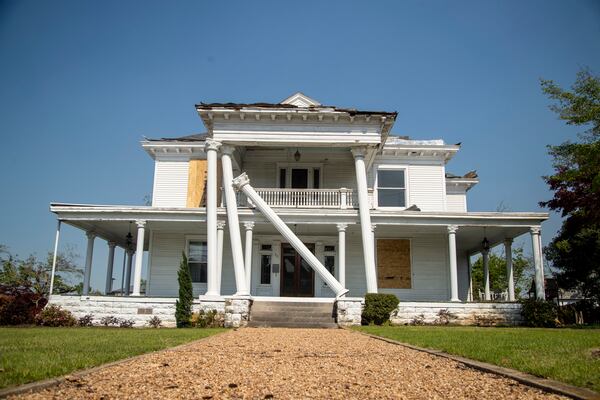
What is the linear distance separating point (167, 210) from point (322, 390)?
48.7 feet

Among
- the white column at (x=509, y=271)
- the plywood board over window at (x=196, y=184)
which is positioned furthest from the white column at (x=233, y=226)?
the white column at (x=509, y=271)

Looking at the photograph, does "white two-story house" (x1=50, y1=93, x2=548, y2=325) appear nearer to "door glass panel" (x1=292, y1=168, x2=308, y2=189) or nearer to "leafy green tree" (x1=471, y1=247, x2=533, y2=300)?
"door glass panel" (x1=292, y1=168, x2=308, y2=189)

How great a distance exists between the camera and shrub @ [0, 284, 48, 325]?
51.1ft

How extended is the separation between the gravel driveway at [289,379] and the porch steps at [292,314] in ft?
26.0

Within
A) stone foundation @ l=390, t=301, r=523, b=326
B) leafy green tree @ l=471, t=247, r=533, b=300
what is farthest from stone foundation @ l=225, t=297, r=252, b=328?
leafy green tree @ l=471, t=247, r=533, b=300

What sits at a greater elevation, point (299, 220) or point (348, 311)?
point (299, 220)

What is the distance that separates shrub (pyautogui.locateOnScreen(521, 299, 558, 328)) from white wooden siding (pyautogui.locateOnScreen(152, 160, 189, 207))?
46.7 feet

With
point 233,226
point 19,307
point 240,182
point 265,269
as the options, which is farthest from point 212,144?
point 19,307

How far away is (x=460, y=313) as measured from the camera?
1681 centimetres

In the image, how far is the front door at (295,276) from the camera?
1975 cm

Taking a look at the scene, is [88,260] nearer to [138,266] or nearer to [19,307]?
[138,266]

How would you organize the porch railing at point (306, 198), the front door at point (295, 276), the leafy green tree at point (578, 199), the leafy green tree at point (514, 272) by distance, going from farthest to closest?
the leafy green tree at point (514, 272)
the front door at point (295, 276)
the porch railing at point (306, 198)
the leafy green tree at point (578, 199)

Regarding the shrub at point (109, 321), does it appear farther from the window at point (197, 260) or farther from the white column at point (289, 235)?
the white column at point (289, 235)

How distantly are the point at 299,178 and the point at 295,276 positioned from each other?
427 centimetres
